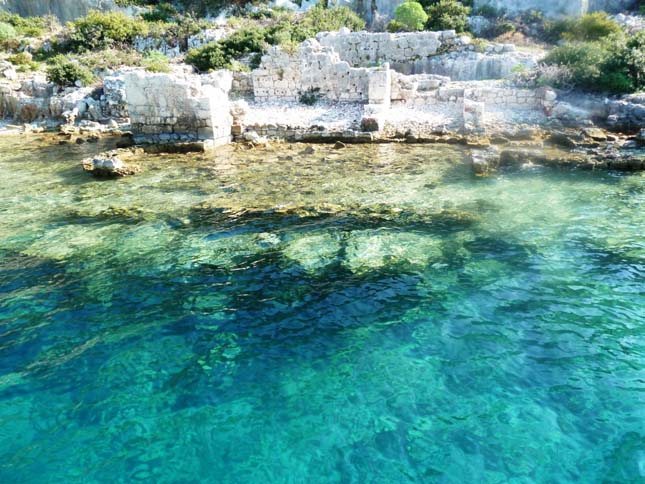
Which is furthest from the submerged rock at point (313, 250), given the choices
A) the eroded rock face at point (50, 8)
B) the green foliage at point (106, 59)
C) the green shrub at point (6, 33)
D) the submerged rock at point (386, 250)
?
the eroded rock face at point (50, 8)

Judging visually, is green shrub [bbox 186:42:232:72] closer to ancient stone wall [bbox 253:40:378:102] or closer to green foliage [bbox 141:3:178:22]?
ancient stone wall [bbox 253:40:378:102]

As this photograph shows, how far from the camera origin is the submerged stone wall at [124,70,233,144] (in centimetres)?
1725

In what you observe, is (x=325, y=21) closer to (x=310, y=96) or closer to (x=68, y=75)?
(x=310, y=96)

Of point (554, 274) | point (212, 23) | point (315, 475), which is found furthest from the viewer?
point (212, 23)

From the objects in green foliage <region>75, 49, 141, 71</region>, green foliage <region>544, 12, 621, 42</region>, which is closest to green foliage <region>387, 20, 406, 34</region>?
green foliage <region>544, 12, 621, 42</region>

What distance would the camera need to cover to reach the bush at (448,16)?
2986cm

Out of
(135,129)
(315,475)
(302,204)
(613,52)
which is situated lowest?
(315,475)

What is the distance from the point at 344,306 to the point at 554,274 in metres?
3.56

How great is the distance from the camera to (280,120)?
19.4 metres

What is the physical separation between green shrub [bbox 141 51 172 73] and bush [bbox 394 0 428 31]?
14986mm

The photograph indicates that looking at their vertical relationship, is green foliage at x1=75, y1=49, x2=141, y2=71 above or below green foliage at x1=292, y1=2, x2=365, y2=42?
below

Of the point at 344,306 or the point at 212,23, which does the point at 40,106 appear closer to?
the point at 212,23

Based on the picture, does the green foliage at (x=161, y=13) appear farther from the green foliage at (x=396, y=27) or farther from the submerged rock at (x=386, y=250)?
the submerged rock at (x=386, y=250)

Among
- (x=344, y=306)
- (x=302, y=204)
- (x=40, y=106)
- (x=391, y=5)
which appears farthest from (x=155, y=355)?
(x=391, y=5)
